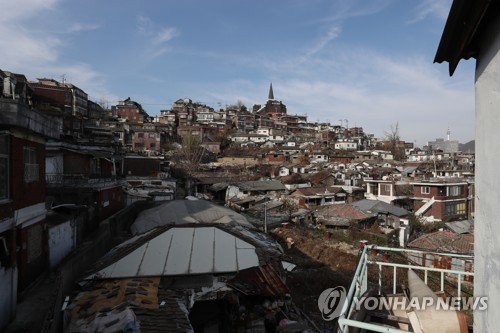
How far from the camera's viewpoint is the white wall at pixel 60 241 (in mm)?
11250

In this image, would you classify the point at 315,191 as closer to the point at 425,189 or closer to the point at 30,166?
the point at 425,189

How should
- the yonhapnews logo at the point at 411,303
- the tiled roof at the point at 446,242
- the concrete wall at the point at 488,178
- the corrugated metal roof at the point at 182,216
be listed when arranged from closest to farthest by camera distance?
1. the concrete wall at the point at 488,178
2. the yonhapnews logo at the point at 411,303
3. the tiled roof at the point at 446,242
4. the corrugated metal roof at the point at 182,216

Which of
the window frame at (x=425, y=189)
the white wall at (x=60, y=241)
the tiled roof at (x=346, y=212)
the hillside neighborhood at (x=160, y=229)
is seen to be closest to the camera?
the hillside neighborhood at (x=160, y=229)

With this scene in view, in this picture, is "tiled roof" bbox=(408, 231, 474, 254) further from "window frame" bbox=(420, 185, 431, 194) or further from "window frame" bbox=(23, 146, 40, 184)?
"window frame" bbox=(23, 146, 40, 184)

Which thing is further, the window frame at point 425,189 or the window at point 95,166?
the window frame at point 425,189

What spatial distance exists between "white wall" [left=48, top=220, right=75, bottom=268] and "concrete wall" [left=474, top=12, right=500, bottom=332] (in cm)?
1224

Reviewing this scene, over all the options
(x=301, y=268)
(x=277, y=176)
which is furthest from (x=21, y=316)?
(x=277, y=176)

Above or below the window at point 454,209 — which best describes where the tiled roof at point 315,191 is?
above

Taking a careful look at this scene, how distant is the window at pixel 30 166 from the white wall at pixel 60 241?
2.72m

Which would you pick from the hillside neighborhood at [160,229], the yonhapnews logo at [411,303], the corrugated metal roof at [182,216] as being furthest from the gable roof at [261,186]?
the yonhapnews logo at [411,303]

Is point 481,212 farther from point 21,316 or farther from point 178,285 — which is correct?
point 21,316

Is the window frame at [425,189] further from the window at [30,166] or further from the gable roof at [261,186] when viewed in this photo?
the window at [30,166]

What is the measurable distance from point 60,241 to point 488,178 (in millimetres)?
13299

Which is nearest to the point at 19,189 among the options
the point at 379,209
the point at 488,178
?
the point at 488,178
